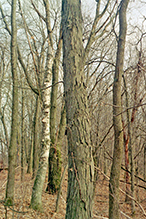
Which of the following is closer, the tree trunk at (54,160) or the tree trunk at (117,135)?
the tree trunk at (117,135)

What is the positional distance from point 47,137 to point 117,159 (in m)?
2.90

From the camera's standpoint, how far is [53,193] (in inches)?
310

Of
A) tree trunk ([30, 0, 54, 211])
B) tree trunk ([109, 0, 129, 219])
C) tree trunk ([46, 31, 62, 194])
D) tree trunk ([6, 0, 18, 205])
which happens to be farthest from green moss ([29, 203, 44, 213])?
tree trunk ([109, 0, 129, 219])

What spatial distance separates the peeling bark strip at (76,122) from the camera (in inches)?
81.7

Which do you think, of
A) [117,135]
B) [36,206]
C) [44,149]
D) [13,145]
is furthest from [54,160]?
[117,135]

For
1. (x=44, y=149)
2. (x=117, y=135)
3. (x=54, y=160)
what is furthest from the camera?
(x=54, y=160)

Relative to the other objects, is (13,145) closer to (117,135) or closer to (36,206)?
(36,206)

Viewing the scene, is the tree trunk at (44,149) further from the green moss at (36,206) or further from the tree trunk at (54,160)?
the tree trunk at (54,160)

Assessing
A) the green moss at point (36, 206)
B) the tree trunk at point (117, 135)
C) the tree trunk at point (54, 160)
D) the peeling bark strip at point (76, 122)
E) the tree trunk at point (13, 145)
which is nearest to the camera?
the peeling bark strip at point (76, 122)

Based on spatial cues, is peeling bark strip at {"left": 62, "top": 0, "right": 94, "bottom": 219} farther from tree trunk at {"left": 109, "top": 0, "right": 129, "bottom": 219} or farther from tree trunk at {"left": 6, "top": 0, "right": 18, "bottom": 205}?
tree trunk at {"left": 6, "top": 0, "right": 18, "bottom": 205}

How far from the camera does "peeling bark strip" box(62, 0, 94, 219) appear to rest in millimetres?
2076

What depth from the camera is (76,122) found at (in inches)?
87.4

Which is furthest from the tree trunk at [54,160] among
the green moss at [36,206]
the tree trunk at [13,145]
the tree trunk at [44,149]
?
the tree trunk at [13,145]

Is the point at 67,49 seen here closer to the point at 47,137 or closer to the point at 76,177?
the point at 76,177
